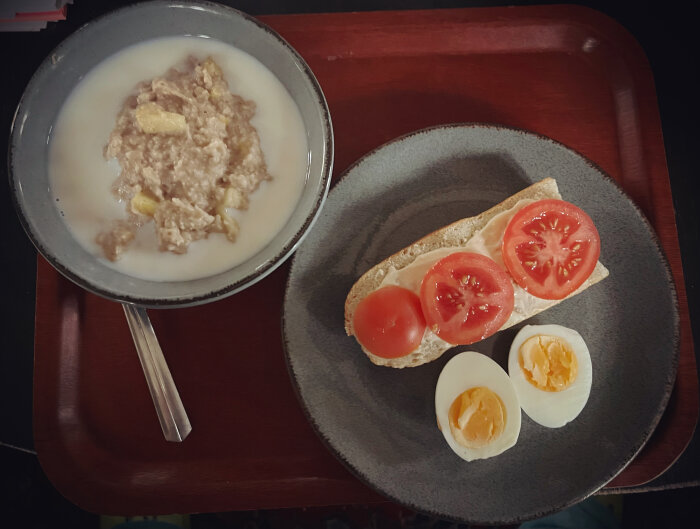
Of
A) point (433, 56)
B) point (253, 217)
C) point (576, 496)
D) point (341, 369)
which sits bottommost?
point (576, 496)

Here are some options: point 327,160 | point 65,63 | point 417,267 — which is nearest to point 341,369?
point 417,267

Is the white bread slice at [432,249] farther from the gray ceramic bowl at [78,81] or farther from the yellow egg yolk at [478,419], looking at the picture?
the gray ceramic bowl at [78,81]

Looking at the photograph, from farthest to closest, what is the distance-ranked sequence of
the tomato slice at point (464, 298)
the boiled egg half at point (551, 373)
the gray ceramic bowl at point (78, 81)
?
the boiled egg half at point (551, 373), the tomato slice at point (464, 298), the gray ceramic bowl at point (78, 81)

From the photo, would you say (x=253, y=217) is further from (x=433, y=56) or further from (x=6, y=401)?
(x=6, y=401)

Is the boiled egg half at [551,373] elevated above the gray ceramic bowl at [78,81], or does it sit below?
below

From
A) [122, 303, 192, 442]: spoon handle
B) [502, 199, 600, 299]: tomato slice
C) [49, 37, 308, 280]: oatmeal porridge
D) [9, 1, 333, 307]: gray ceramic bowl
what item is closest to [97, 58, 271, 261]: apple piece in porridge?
[49, 37, 308, 280]: oatmeal porridge

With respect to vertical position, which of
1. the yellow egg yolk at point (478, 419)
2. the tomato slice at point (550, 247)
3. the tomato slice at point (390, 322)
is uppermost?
the tomato slice at point (550, 247)

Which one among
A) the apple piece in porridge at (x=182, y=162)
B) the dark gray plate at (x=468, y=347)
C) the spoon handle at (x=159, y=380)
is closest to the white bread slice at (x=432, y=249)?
the dark gray plate at (x=468, y=347)
